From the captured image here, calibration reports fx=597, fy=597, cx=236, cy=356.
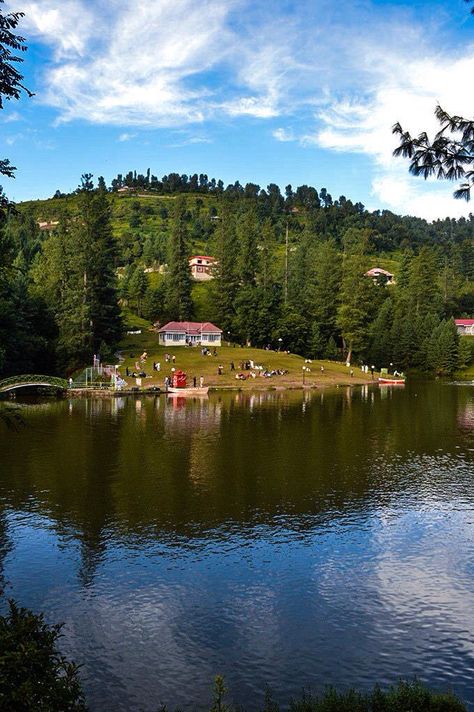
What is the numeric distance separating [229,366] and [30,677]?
285 feet

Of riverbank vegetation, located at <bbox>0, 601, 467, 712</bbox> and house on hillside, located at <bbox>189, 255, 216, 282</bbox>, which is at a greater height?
house on hillside, located at <bbox>189, 255, 216, 282</bbox>

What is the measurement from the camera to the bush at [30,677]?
30.6ft

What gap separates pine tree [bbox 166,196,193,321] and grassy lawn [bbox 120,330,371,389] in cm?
1187

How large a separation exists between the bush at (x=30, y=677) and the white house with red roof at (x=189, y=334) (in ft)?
333

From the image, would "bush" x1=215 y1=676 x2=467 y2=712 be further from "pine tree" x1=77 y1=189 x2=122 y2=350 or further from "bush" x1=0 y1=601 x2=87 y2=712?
"pine tree" x1=77 y1=189 x2=122 y2=350

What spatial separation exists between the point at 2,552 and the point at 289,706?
1421 cm

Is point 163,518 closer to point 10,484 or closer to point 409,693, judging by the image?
point 10,484

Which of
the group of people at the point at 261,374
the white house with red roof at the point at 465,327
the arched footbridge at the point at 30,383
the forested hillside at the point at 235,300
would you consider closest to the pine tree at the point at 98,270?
the forested hillside at the point at 235,300

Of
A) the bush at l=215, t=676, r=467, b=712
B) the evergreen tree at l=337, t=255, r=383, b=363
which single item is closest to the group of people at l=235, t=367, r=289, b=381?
the evergreen tree at l=337, t=255, r=383, b=363

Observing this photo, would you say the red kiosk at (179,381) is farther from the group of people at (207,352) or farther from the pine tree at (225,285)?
the pine tree at (225,285)

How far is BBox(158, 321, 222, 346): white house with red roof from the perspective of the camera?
11162 cm

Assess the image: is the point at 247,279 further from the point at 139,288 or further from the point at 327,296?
the point at 139,288

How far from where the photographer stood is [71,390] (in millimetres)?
77375

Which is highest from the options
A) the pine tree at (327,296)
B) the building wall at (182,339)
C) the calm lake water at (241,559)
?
the pine tree at (327,296)
